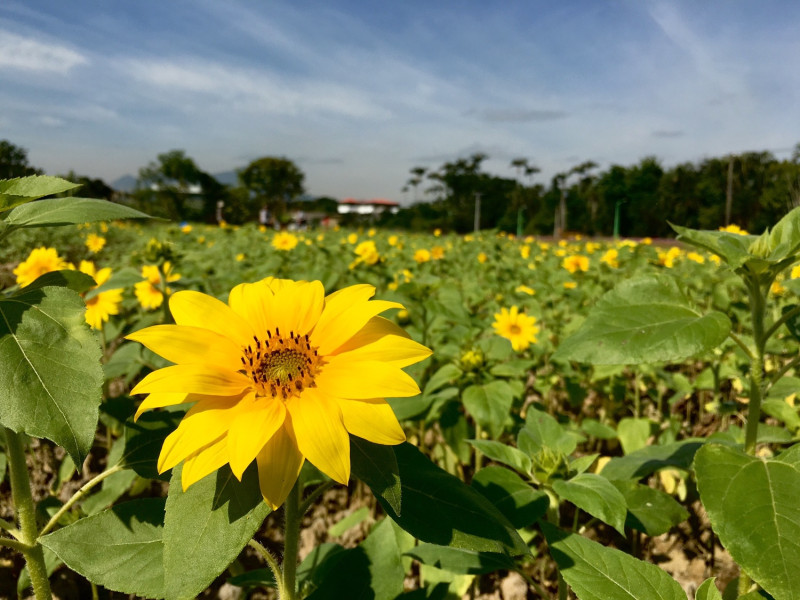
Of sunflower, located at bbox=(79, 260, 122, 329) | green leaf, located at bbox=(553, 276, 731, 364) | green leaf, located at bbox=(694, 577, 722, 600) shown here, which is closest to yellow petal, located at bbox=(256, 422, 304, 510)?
green leaf, located at bbox=(553, 276, 731, 364)

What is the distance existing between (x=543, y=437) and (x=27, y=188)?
1163 millimetres

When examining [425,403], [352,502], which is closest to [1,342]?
[425,403]

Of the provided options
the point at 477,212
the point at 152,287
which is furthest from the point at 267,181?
the point at 152,287

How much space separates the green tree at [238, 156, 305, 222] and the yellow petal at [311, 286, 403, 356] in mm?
46911

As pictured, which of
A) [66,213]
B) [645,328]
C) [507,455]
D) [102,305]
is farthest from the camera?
[102,305]

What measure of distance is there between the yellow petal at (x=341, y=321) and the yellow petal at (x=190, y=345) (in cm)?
12

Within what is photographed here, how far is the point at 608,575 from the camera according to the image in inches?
34.5

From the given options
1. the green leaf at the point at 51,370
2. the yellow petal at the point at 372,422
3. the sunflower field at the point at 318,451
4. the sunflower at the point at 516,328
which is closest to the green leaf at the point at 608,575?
the sunflower field at the point at 318,451

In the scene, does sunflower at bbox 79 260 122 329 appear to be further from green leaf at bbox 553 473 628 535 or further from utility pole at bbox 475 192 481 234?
utility pole at bbox 475 192 481 234

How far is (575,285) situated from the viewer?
14.8 ft

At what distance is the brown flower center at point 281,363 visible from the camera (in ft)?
2.56

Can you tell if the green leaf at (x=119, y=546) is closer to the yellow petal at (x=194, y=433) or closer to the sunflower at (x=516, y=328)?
the yellow petal at (x=194, y=433)

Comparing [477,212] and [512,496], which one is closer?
[512,496]

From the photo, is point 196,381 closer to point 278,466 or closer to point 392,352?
point 278,466
